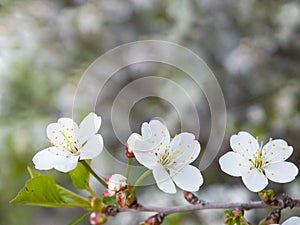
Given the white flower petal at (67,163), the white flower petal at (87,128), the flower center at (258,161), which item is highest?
the white flower petal at (87,128)

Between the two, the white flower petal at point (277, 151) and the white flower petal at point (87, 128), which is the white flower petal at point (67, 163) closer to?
the white flower petal at point (87, 128)

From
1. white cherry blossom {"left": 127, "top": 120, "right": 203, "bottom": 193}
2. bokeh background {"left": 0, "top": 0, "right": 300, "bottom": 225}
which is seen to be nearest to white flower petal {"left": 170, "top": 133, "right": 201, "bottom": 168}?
white cherry blossom {"left": 127, "top": 120, "right": 203, "bottom": 193}

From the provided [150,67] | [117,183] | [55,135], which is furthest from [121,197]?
[150,67]

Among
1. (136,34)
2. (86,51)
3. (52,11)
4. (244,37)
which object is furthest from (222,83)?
(52,11)

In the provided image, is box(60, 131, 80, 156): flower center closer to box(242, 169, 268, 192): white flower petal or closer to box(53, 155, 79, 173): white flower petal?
box(53, 155, 79, 173): white flower petal

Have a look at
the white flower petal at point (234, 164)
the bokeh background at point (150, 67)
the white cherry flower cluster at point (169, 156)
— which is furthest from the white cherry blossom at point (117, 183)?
the bokeh background at point (150, 67)

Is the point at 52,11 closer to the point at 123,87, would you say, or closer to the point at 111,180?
the point at 123,87
